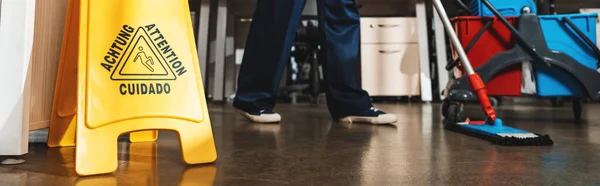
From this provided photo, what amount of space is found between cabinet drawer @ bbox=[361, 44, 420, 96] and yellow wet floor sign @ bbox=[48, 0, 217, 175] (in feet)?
7.96

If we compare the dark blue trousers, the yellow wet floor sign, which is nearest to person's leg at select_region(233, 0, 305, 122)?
the dark blue trousers

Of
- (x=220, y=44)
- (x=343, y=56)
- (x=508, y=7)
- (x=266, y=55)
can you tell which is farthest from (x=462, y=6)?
(x=220, y=44)

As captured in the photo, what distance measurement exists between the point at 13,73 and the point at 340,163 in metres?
0.59

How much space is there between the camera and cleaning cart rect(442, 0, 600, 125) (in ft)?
4.93

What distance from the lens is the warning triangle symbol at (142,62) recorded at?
29.2 inches

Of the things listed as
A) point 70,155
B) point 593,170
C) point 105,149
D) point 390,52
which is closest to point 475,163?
point 593,170

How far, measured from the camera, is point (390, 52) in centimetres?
312

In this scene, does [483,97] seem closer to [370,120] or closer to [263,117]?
[370,120]

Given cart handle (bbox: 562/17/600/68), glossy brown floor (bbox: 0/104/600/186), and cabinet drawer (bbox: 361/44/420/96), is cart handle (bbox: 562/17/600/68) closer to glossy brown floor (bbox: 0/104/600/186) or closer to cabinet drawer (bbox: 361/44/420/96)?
glossy brown floor (bbox: 0/104/600/186)

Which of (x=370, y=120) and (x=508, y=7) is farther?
(x=508, y=7)

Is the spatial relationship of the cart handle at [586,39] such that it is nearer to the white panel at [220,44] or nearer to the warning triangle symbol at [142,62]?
the warning triangle symbol at [142,62]

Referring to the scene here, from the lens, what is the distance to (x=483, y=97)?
4.10 feet

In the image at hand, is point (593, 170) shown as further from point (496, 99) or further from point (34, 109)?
point (496, 99)

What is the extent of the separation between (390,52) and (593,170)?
2476 millimetres
